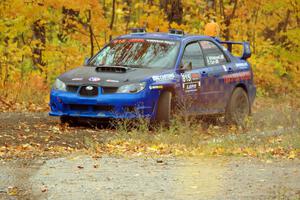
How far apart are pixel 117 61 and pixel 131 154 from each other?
162 inches

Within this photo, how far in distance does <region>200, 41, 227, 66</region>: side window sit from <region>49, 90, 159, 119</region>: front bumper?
193cm

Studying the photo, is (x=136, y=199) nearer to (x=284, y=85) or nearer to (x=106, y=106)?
(x=106, y=106)

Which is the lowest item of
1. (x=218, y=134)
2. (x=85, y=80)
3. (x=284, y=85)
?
(x=284, y=85)

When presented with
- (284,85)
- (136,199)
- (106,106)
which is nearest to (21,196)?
(136,199)

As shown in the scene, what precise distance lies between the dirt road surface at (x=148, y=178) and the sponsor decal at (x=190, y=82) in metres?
4.05

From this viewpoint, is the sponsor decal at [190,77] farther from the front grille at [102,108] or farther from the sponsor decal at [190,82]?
the front grille at [102,108]

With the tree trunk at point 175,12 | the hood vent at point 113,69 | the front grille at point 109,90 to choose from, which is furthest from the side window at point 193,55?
the tree trunk at point 175,12

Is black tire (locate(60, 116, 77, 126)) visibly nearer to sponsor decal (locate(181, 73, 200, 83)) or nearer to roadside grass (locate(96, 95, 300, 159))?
roadside grass (locate(96, 95, 300, 159))

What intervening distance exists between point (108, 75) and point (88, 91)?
41 cm

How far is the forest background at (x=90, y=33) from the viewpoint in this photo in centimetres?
1933

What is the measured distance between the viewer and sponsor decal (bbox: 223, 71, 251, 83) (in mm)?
15492

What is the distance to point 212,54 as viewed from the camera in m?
15.5

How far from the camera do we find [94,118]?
44.5ft

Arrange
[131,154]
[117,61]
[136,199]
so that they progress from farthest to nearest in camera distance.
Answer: [117,61], [131,154], [136,199]
